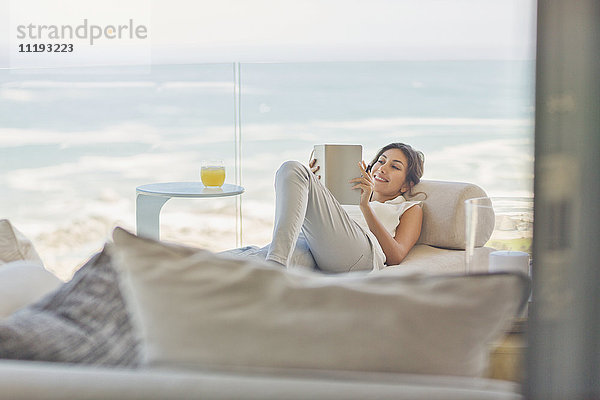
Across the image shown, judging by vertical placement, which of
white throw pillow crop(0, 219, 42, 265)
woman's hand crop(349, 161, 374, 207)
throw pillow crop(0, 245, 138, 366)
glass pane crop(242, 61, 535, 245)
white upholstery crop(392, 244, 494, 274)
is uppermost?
glass pane crop(242, 61, 535, 245)

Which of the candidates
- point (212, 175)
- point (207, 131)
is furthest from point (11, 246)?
point (207, 131)

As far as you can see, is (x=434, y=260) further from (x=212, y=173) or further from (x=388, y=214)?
(x=212, y=173)

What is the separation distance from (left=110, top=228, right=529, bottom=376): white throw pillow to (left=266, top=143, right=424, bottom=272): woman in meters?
1.52

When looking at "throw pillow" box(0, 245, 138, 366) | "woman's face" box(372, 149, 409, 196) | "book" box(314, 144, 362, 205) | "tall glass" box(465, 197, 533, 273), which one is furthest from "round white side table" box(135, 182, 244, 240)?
"throw pillow" box(0, 245, 138, 366)

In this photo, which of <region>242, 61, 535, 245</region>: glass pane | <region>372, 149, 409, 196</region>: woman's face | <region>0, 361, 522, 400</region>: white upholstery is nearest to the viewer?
<region>0, 361, 522, 400</region>: white upholstery

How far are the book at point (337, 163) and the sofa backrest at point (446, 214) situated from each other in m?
0.35

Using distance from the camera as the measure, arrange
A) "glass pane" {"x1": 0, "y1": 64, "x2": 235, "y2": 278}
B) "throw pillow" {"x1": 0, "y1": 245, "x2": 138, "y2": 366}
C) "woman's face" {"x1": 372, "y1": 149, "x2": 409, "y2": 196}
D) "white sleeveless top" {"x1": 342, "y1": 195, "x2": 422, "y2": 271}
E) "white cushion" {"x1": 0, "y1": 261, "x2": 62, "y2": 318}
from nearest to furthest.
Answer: "throw pillow" {"x1": 0, "y1": 245, "x2": 138, "y2": 366} < "white cushion" {"x1": 0, "y1": 261, "x2": 62, "y2": 318} < "white sleeveless top" {"x1": 342, "y1": 195, "x2": 422, "y2": 271} < "woman's face" {"x1": 372, "y1": 149, "x2": 409, "y2": 196} < "glass pane" {"x1": 0, "y1": 64, "x2": 235, "y2": 278}

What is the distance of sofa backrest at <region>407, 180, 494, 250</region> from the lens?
2689 millimetres

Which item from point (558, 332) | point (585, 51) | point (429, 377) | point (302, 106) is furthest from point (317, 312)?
point (302, 106)

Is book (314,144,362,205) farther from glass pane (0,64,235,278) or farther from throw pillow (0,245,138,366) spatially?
glass pane (0,64,235,278)

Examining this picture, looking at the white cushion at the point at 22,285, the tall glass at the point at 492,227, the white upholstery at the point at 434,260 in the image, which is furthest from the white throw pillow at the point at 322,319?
the white upholstery at the point at 434,260

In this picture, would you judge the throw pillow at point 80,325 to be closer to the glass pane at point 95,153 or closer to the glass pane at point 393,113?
the glass pane at point 393,113

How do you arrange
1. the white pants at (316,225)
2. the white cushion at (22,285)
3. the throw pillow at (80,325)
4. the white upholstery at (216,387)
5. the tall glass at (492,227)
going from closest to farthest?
the white upholstery at (216,387), the throw pillow at (80,325), the white cushion at (22,285), the tall glass at (492,227), the white pants at (316,225)

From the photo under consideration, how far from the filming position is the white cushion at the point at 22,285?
89 centimetres
